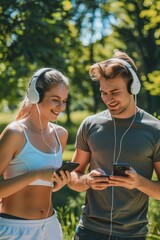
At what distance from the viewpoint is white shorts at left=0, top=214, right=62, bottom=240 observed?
3.02 metres

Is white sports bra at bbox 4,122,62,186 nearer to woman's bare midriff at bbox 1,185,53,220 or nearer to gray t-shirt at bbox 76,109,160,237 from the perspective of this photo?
woman's bare midriff at bbox 1,185,53,220

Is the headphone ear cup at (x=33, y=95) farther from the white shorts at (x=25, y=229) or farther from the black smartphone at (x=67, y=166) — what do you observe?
the white shorts at (x=25, y=229)

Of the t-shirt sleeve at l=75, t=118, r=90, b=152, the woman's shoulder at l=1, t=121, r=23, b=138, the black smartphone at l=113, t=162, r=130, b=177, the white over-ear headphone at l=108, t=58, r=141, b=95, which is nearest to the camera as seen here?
the black smartphone at l=113, t=162, r=130, b=177

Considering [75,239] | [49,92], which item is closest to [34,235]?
[75,239]

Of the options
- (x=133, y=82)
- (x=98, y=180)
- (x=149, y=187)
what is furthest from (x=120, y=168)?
(x=133, y=82)

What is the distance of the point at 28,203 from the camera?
3.12 meters

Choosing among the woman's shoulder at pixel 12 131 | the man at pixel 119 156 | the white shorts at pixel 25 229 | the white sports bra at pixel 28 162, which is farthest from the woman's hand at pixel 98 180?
the woman's shoulder at pixel 12 131

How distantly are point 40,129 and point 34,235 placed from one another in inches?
27.8

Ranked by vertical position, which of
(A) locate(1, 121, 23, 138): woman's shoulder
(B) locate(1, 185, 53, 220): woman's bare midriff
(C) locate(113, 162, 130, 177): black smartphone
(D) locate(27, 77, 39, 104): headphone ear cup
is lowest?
(B) locate(1, 185, 53, 220): woman's bare midriff

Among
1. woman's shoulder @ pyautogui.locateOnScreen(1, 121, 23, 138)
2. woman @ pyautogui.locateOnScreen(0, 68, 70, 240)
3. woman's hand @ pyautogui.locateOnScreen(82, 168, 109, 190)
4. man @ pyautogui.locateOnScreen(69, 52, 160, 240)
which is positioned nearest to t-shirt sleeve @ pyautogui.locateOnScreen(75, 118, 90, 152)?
man @ pyautogui.locateOnScreen(69, 52, 160, 240)

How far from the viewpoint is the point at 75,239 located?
340 cm

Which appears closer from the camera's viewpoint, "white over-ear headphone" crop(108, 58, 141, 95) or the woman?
the woman

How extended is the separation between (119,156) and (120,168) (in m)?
0.34

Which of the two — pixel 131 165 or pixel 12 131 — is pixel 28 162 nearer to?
pixel 12 131
